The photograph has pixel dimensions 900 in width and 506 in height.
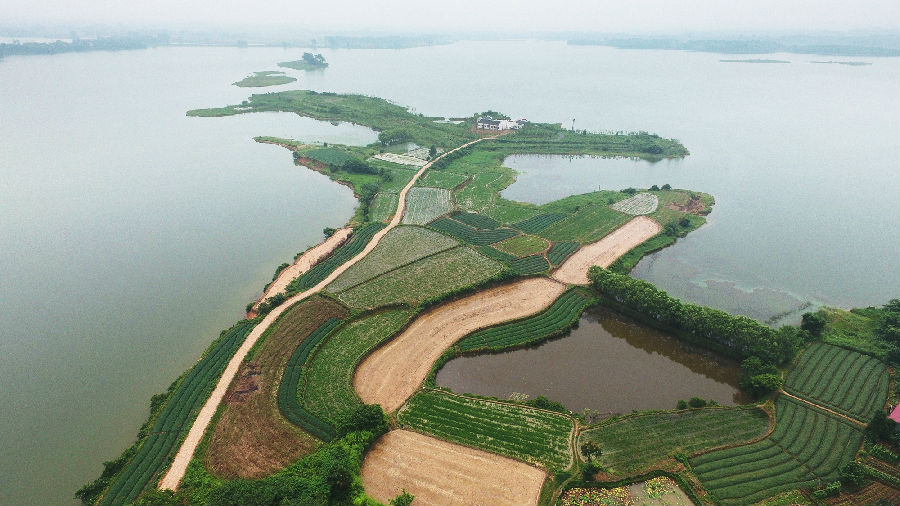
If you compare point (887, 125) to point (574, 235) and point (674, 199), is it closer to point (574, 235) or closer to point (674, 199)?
point (674, 199)

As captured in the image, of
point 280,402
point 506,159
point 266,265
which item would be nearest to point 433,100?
point 506,159

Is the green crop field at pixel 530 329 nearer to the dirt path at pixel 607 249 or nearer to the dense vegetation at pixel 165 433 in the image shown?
the dirt path at pixel 607 249

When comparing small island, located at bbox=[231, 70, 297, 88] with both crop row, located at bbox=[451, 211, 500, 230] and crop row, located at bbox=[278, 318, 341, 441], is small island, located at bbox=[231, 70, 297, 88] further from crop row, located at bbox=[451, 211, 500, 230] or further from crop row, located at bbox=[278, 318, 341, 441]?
crop row, located at bbox=[278, 318, 341, 441]

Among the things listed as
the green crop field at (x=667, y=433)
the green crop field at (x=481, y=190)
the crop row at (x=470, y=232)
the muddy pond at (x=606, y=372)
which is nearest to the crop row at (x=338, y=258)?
the crop row at (x=470, y=232)

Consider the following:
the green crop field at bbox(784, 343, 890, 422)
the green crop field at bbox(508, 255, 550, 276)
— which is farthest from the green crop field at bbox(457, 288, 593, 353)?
the green crop field at bbox(784, 343, 890, 422)

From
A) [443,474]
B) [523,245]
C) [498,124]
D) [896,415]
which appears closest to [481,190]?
[523,245]

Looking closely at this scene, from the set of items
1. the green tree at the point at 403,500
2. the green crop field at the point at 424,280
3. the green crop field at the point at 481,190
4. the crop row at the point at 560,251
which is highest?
the green crop field at the point at 481,190
